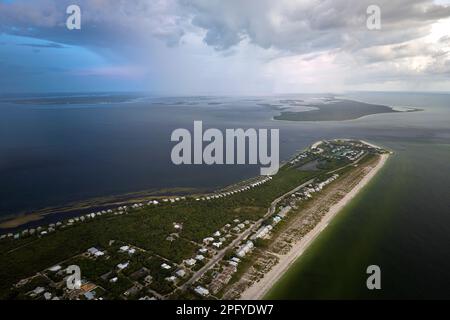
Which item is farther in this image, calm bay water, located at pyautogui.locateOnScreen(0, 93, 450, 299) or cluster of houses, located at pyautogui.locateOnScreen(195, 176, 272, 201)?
cluster of houses, located at pyautogui.locateOnScreen(195, 176, 272, 201)

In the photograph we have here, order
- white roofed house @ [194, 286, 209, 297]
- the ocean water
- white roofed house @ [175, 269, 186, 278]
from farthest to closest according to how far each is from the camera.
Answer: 1. white roofed house @ [175, 269, 186, 278]
2. the ocean water
3. white roofed house @ [194, 286, 209, 297]

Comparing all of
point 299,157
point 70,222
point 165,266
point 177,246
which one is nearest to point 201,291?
point 165,266

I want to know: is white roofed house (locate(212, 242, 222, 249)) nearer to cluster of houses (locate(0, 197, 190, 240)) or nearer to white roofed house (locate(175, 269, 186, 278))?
white roofed house (locate(175, 269, 186, 278))

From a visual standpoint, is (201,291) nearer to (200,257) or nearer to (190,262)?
(190,262)

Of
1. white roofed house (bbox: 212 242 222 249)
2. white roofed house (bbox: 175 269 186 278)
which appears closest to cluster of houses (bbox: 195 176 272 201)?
white roofed house (bbox: 212 242 222 249)

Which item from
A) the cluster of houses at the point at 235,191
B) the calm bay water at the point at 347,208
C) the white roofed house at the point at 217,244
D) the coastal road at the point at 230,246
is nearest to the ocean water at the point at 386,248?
the calm bay water at the point at 347,208

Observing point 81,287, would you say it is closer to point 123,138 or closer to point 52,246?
point 52,246
